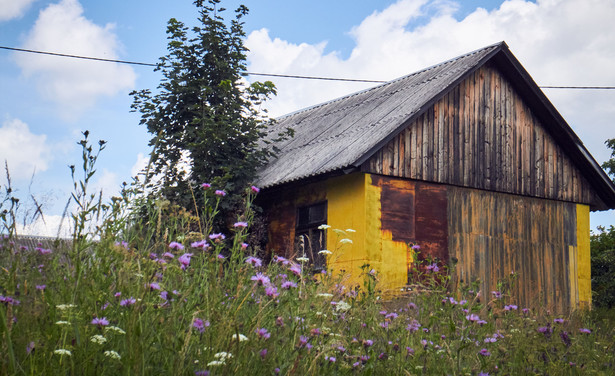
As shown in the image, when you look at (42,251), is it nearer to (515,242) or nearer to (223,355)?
(223,355)

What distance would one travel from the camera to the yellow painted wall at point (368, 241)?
11.5 metres

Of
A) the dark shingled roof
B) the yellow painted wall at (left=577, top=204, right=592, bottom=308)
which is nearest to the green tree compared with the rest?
the dark shingled roof

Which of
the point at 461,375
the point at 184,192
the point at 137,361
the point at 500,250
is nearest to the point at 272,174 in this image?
the point at 184,192

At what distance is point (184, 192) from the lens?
527 inches

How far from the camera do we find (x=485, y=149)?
44.4 ft

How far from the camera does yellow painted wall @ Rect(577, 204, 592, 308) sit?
14445 mm

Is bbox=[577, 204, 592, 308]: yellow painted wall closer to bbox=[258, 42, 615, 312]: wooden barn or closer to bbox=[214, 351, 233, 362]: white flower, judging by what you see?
bbox=[258, 42, 615, 312]: wooden barn

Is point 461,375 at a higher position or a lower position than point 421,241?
lower

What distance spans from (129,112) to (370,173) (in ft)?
19.6

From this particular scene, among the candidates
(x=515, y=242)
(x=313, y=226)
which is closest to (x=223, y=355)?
(x=313, y=226)

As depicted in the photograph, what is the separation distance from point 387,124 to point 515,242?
3.86 meters

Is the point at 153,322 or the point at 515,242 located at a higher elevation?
the point at 515,242

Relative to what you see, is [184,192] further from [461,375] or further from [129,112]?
[461,375]

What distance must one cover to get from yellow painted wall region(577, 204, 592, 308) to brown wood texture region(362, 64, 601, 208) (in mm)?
346
